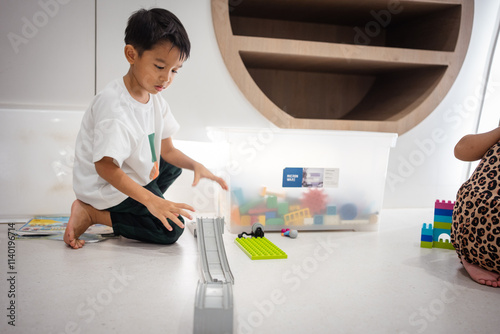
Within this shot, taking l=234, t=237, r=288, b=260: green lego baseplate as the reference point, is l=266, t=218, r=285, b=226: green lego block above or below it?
above

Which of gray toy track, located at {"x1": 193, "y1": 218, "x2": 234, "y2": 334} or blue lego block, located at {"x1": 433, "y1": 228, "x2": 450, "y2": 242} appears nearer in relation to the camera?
gray toy track, located at {"x1": 193, "y1": 218, "x2": 234, "y2": 334}

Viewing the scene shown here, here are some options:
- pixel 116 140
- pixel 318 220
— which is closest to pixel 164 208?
pixel 116 140

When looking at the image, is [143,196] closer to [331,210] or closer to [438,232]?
[331,210]

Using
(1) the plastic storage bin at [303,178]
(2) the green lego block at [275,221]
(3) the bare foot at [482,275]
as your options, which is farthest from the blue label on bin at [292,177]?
(3) the bare foot at [482,275]

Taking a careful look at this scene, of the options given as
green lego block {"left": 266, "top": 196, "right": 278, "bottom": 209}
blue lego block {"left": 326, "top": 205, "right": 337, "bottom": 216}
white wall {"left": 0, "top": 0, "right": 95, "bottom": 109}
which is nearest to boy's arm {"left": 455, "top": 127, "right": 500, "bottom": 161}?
blue lego block {"left": 326, "top": 205, "right": 337, "bottom": 216}

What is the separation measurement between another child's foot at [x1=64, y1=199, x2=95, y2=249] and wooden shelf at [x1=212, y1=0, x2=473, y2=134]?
0.64 m

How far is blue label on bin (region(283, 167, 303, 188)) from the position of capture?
3.94ft

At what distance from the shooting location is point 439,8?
1.59 metres

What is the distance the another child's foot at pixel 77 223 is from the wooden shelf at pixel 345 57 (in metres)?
0.64

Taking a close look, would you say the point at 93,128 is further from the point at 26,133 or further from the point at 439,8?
the point at 439,8

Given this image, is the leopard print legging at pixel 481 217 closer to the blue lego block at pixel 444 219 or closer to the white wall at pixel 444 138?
the blue lego block at pixel 444 219

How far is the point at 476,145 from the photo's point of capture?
3.17ft

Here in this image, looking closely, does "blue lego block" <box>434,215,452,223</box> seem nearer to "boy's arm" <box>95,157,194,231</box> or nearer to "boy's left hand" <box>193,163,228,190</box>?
"boy's left hand" <box>193,163,228,190</box>

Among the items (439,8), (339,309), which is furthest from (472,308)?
(439,8)
